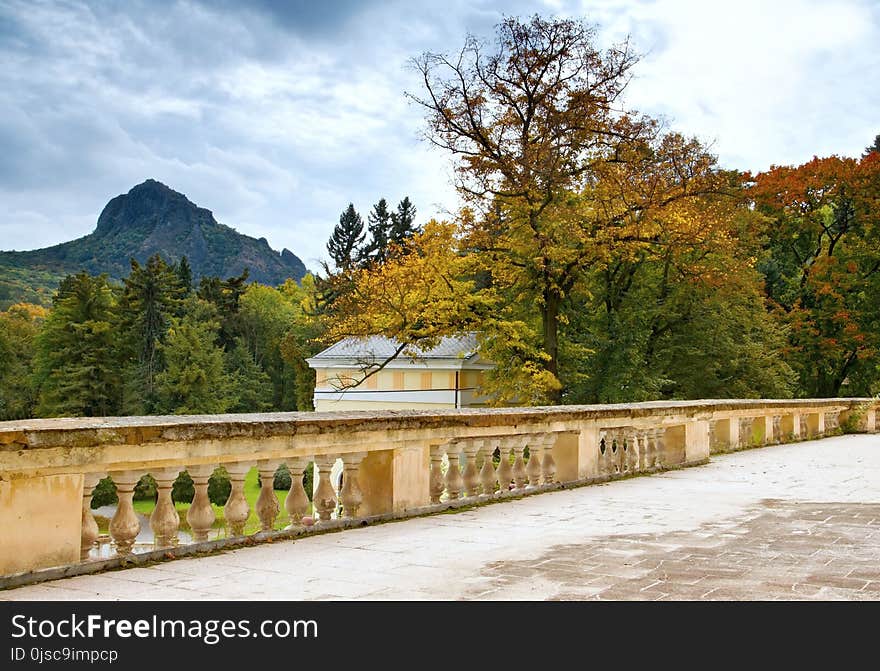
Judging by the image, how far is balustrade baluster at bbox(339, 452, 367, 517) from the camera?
7.09 m

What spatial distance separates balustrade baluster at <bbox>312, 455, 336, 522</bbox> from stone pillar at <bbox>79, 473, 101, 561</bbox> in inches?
69.7

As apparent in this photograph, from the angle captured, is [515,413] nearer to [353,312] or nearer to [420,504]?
[420,504]

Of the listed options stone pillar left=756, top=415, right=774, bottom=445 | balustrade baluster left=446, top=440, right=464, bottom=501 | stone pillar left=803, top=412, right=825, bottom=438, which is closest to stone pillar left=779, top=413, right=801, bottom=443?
stone pillar left=756, top=415, right=774, bottom=445

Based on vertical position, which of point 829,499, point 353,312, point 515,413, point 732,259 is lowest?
point 829,499

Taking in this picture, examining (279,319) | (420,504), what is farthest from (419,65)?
(279,319)

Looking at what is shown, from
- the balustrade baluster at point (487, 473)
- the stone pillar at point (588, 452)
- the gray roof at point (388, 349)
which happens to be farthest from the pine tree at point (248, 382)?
the balustrade baluster at point (487, 473)

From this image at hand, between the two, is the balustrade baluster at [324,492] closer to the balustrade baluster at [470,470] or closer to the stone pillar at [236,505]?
the stone pillar at [236,505]

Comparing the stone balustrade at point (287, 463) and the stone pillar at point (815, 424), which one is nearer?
the stone balustrade at point (287, 463)

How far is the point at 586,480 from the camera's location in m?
10.3

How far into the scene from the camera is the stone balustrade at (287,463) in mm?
4844

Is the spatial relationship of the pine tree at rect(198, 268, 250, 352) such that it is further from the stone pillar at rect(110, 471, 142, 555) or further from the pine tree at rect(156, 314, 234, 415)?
the stone pillar at rect(110, 471, 142, 555)

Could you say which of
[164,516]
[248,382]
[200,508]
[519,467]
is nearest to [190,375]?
[248,382]

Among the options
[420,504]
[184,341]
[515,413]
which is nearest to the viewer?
[420,504]

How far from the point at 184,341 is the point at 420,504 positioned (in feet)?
212
